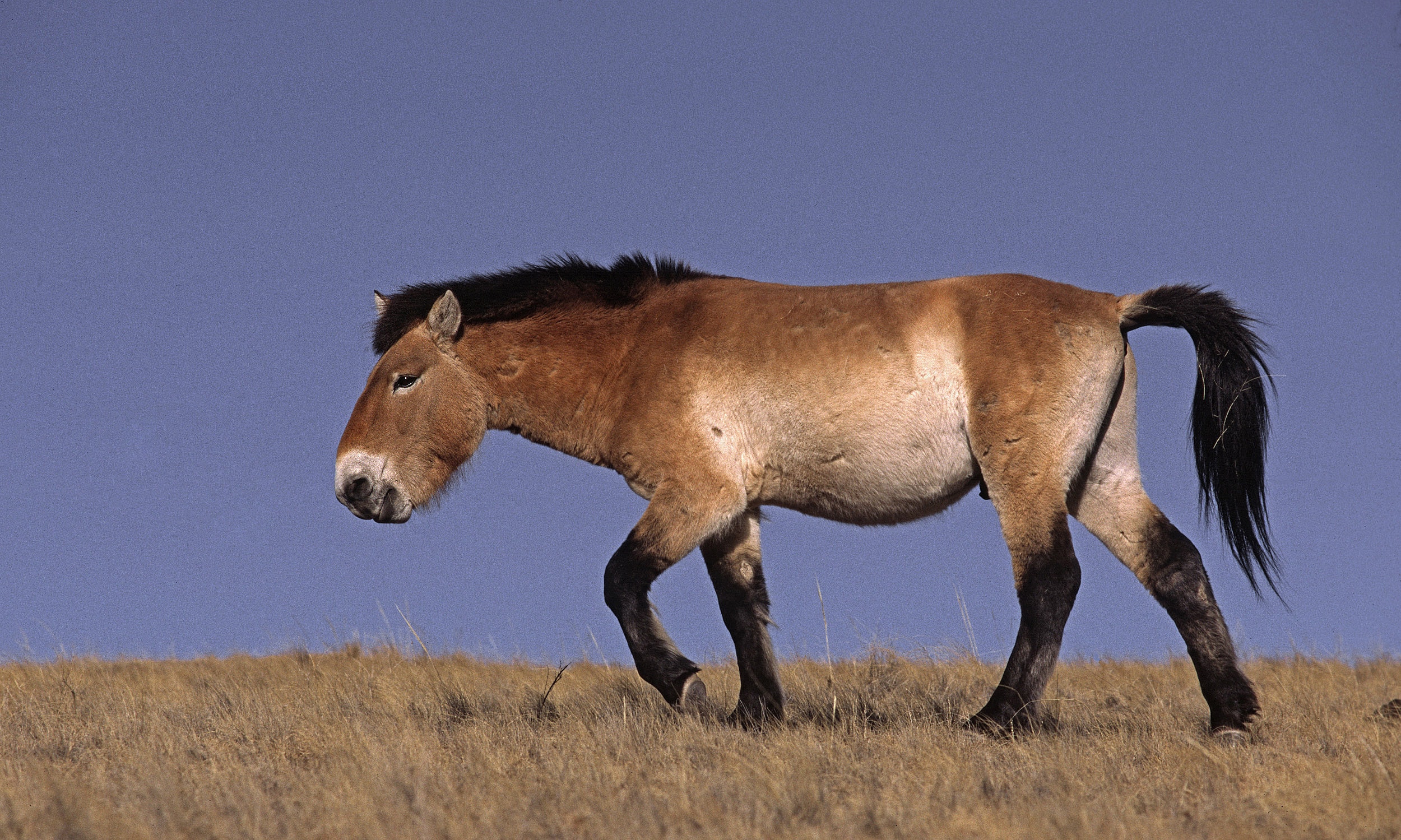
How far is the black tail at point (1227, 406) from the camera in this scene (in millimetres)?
6699

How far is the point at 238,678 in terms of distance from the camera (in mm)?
9867

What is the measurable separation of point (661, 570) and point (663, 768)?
1.56 meters

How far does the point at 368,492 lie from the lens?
728cm

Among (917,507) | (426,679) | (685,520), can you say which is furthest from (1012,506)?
(426,679)

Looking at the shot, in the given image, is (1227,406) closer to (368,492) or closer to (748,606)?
(748,606)

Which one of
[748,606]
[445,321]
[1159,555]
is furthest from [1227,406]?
[445,321]

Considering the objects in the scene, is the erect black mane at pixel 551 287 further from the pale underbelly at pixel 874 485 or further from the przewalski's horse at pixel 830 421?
the pale underbelly at pixel 874 485

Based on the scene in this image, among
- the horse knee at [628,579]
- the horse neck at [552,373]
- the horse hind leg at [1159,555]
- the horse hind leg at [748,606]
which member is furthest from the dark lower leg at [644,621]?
the horse hind leg at [1159,555]

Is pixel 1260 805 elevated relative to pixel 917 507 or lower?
lower

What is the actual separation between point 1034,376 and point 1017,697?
171cm

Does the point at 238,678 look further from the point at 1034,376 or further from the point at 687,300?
the point at 1034,376

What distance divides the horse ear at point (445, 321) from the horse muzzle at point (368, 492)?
0.87 m

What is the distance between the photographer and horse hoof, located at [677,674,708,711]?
20.0 ft

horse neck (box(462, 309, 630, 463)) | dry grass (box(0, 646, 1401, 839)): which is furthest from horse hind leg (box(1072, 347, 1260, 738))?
horse neck (box(462, 309, 630, 463))
